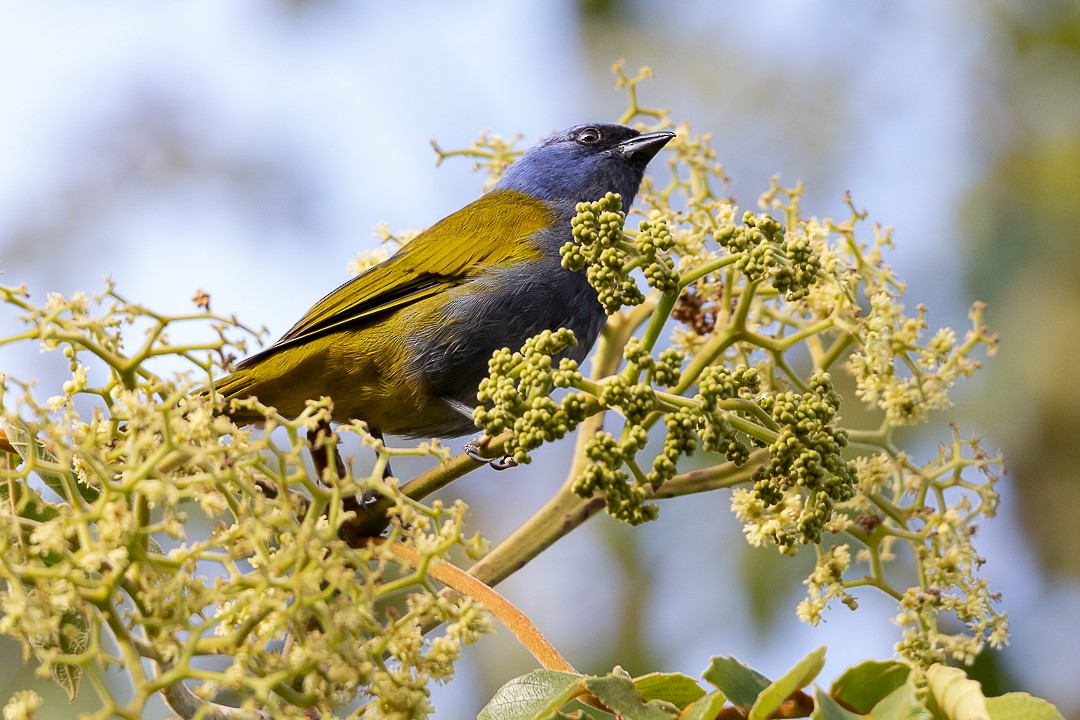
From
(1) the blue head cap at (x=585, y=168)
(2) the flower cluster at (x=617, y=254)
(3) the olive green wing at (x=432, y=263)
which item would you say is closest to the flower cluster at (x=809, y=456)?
(2) the flower cluster at (x=617, y=254)

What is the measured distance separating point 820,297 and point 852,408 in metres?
2.44

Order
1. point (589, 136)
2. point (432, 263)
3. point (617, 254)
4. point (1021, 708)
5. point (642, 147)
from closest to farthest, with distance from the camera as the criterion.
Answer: point (1021, 708) < point (617, 254) < point (432, 263) < point (642, 147) < point (589, 136)

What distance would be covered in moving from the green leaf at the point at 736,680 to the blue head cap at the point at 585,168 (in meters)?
2.92

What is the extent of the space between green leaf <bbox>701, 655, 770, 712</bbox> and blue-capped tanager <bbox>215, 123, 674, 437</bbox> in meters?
1.98

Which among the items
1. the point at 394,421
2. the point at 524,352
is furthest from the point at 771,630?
the point at 524,352

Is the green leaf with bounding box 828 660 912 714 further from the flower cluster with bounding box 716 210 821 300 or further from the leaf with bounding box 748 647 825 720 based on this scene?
the flower cluster with bounding box 716 210 821 300

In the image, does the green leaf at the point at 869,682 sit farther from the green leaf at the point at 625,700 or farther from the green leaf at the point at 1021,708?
the green leaf at the point at 625,700

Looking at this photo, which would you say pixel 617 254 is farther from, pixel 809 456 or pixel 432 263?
pixel 432 263

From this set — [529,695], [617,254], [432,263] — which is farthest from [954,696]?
[432,263]

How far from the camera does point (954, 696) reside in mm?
1642

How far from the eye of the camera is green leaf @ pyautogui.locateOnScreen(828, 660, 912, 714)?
181 centimetres

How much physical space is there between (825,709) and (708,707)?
0.55 ft

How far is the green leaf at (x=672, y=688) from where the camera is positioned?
180 cm

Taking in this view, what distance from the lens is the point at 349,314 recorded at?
372 centimetres
